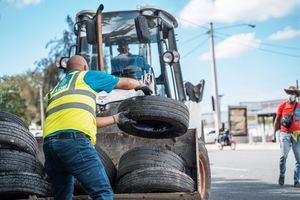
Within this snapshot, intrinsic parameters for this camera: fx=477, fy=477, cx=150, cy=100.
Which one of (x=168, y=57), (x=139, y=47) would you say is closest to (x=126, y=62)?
(x=139, y=47)

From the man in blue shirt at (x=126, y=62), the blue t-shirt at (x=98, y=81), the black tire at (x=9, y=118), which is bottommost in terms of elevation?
the black tire at (x=9, y=118)

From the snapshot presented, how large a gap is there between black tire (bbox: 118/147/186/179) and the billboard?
3646 cm

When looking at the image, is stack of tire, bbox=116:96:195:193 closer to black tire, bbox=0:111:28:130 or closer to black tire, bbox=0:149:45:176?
black tire, bbox=0:149:45:176

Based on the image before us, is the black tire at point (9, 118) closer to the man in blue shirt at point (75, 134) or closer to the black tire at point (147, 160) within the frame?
the man in blue shirt at point (75, 134)

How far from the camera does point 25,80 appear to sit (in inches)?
2013

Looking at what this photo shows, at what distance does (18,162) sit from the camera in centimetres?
497

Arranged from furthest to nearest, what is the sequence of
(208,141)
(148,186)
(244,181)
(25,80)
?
(25,80) < (208,141) < (244,181) < (148,186)

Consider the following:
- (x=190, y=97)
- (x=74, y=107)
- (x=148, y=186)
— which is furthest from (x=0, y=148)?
(x=190, y=97)

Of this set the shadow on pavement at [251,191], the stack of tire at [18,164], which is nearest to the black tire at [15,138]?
the stack of tire at [18,164]

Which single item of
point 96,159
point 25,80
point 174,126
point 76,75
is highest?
point 25,80

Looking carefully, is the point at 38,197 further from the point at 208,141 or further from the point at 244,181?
the point at 208,141

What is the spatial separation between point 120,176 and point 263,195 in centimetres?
387

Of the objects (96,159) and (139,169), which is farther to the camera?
(139,169)

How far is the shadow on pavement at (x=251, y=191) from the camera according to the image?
26.5 feet
